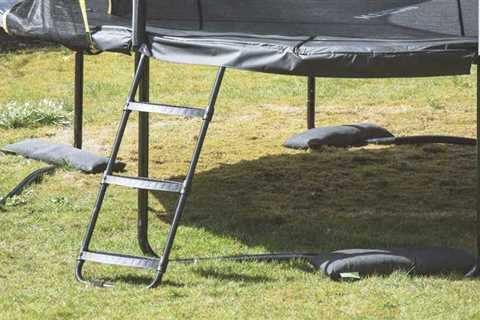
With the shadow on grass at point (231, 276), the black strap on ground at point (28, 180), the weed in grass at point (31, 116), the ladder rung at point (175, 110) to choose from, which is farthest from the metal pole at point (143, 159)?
the weed in grass at point (31, 116)

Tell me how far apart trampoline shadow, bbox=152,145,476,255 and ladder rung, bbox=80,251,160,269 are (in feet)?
2.02

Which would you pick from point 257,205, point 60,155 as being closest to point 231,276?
point 257,205

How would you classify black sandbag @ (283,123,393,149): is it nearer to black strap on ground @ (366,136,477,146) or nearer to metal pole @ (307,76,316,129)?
black strap on ground @ (366,136,477,146)

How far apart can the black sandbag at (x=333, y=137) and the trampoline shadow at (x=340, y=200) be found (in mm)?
152

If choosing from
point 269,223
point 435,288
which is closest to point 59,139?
point 269,223

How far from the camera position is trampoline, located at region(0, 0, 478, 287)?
199 inches

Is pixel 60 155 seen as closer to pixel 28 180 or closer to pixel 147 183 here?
pixel 28 180

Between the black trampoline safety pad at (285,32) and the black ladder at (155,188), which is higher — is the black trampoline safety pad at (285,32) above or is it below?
above

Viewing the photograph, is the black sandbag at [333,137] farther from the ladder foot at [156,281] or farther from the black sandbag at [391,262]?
the ladder foot at [156,281]

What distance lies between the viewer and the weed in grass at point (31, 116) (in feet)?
28.2

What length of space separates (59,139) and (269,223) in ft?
8.37

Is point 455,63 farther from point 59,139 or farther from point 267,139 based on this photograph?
point 59,139

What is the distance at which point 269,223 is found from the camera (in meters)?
6.00

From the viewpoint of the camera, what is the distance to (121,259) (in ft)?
16.1
